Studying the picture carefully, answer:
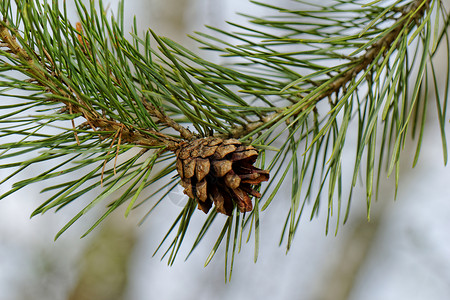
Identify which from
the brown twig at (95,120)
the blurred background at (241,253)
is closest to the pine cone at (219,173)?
the brown twig at (95,120)

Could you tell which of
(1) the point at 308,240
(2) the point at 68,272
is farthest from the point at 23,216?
(1) the point at 308,240

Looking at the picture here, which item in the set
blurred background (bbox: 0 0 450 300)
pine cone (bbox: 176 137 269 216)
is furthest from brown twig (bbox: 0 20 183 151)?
blurred background (bbox: 0 0 450 300)

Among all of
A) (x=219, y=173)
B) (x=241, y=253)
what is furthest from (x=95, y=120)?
(x=241, y=253)

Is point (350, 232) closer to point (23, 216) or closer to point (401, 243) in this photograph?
point (401, 243)

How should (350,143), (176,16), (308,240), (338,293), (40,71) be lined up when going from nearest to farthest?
(40,71), (176,16), (338,293), (350,143), (308,240)

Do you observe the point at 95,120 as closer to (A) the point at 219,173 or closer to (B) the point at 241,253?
(A) the point at 219,173

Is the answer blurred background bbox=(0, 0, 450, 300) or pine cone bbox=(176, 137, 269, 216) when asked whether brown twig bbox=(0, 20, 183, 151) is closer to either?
pine cone bbox=(176, 137, 269, 216)

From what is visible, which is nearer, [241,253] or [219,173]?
Answer: [219,173]
